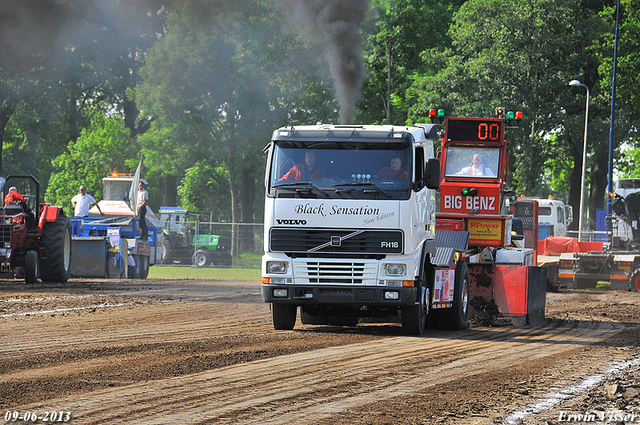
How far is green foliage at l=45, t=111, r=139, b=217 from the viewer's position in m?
49.8

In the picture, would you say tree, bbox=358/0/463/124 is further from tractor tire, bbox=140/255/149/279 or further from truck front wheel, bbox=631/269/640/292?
truck front wheel, bbox=631/269/640/292

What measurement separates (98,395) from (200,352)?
8.57 ft

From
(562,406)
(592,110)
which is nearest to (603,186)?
(592,110)

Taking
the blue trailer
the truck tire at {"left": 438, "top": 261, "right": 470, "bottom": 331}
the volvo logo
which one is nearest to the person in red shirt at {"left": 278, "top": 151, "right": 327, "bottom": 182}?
the volvo logo

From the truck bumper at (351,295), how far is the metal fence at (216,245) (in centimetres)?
2323

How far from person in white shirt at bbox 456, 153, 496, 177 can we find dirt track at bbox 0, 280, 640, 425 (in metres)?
3.85

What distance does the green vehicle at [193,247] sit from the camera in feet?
113

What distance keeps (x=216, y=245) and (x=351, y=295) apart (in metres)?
24.3

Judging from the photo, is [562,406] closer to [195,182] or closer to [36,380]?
[36,380]

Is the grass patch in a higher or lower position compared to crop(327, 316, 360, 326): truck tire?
lower

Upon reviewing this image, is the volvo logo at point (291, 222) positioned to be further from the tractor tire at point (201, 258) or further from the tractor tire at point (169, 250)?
the tractor tire at point (169, 250)

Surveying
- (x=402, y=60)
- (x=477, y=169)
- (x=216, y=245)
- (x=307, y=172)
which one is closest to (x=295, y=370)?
(x=307, y=172)

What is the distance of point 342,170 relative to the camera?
11.1m

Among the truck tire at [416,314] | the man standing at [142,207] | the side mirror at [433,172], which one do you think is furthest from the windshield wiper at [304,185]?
the man standing at [142,207]
